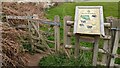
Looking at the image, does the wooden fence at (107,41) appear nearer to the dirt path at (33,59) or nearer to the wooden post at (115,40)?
the wooden post at (115,40)

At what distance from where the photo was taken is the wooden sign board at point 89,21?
4.13 meters

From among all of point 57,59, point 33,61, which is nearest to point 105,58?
point 57,59

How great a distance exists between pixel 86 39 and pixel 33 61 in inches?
59.1

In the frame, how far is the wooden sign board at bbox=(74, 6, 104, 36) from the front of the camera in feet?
13.5

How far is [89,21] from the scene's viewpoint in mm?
4227

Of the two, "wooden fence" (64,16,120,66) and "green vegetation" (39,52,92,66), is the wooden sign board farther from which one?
"green vegetation" (39,52,92,66)

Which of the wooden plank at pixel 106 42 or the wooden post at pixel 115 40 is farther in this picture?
the wooden plank at pixel 106 42

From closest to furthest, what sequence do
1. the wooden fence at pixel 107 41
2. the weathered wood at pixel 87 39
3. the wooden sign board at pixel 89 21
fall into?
the wooden sign board at pixel 89 21
the wooden fence at pixel 107 41
the weathered wood at pixel 87 39

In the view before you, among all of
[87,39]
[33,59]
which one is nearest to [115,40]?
[87,39]

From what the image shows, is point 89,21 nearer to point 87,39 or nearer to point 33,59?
point 87,39

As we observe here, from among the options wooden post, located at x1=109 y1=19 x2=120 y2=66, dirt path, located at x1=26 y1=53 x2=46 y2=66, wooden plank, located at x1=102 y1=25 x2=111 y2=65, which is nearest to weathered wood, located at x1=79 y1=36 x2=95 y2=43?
wooden plank, located at x1=102 y1=25 x2=111 y2=65

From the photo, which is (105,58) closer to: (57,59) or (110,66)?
(110,66)

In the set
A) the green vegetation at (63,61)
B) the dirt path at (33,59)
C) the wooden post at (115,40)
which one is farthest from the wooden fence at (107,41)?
the dirt path at (33,59)

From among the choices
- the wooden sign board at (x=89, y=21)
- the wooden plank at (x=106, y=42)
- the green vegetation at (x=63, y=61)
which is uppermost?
the wooden sign board at (x=89, y=21)
